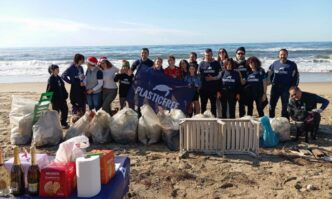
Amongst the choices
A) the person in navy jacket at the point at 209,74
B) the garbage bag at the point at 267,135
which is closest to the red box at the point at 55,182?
the garbage bag at the point at 267,135

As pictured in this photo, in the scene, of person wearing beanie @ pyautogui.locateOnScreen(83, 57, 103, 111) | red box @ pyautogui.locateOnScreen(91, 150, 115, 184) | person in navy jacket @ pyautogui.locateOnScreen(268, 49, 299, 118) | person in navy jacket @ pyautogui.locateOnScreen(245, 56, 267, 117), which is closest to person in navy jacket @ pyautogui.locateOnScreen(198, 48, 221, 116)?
person in navy jacket @ pyautogui.locateOnScreen(245, 56, 267, 117)

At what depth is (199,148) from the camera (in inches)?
217

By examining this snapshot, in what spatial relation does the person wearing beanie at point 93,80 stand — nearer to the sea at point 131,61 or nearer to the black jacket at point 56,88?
the black jacket at point 56,88

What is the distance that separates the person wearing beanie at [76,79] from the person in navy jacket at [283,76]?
3.61 m

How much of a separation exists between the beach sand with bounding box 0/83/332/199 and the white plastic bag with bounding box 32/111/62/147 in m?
0.14

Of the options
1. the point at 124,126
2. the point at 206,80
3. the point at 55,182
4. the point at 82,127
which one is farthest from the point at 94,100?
the point at 55,182

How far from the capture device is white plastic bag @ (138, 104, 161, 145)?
5980 mm

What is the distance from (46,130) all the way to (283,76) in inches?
169

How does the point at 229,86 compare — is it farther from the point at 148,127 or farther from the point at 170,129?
the point at 148,127

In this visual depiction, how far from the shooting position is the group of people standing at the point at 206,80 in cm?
678

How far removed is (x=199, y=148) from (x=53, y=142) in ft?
7.74

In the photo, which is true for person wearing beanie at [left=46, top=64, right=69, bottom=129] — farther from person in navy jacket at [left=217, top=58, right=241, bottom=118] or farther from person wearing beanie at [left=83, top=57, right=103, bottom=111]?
person in navy jacket at [left=217, top=58, right=241, bottom=118]

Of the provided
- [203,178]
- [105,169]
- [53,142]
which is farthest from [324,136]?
[105,169]

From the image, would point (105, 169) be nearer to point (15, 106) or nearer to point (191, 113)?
point (15, 106)
